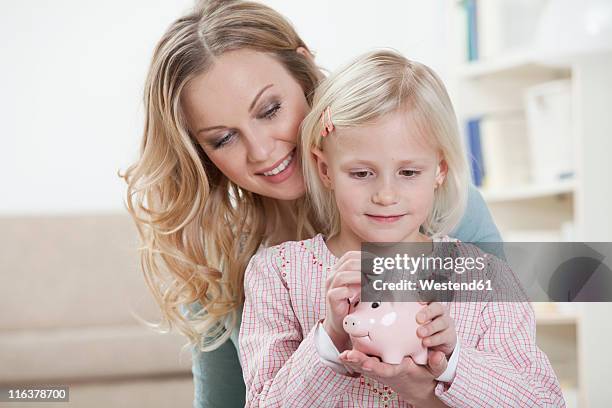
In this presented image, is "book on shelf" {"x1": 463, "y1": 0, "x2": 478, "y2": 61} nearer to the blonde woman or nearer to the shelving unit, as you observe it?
the shelving unit

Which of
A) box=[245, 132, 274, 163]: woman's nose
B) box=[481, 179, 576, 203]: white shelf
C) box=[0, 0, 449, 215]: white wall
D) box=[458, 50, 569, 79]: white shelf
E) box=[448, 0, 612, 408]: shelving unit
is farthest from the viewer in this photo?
box=[0, 0, 449, 215]: white wall

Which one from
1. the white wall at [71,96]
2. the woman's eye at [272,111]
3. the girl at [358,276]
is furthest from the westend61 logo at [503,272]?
the white wall at [71,96]

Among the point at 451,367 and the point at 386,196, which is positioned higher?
the point at 386,196

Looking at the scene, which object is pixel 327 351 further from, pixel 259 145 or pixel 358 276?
pixel 259 145

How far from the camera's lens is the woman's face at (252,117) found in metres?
1.21

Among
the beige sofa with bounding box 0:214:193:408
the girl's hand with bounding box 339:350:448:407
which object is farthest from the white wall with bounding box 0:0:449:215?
the girl's hand with bounding box 339:350:448:407

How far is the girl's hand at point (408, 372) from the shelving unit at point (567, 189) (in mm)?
1750

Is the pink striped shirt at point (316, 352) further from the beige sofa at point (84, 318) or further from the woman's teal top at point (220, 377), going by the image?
the beige sofa at point (84, 318)

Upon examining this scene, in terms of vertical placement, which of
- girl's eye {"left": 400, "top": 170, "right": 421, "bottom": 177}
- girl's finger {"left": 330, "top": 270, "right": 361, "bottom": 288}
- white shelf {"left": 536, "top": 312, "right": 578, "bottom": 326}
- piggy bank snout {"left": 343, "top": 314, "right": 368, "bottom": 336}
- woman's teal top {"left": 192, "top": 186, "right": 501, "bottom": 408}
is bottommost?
white shelf {"left": 536, "top": 312, "right": 578, "bottom": 326}

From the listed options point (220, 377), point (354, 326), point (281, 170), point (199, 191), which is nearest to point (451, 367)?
point (354, 326)

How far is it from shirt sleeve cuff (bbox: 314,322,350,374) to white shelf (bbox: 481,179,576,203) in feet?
6.33

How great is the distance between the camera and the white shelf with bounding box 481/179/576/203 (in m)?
2.71

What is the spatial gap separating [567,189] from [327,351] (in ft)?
6.45

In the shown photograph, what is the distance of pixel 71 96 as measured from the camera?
334cm
